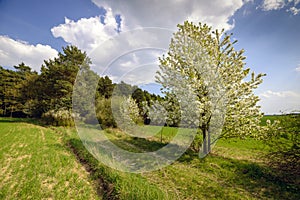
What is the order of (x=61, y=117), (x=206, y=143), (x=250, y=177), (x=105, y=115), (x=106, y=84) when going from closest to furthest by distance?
(x=250, y=177) < (x=206, y=143) < (x=106, y=84) < (x=105, y=115) < (x=61, y=117)

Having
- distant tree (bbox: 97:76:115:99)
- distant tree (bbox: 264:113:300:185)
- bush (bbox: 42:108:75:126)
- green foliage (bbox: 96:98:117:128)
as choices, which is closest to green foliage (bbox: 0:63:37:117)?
bush (bbox: 42:108:75:126)

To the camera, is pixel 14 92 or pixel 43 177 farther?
pixel 14 92

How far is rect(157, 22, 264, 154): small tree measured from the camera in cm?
746

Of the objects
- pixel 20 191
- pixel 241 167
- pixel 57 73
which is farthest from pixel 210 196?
pixel 57 73

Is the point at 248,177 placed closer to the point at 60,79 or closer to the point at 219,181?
the point at 219,181

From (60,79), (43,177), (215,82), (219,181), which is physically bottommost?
(43,177)

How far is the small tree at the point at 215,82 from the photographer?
746 cm

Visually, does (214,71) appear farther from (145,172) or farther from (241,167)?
(145,172)

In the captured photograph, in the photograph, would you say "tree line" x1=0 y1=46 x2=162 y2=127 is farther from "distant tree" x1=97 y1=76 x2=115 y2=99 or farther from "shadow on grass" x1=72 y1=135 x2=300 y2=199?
"shadow on grass" x1=72 y1=135 x2=300 y2=199

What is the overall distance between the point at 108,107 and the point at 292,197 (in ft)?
60.4

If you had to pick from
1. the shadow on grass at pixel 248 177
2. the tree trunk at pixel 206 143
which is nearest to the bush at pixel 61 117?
the tree trunk at pixel 206 143

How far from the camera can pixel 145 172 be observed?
262 inches

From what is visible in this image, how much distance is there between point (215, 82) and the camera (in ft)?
24.5

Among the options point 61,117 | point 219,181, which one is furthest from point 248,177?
point 61,117
